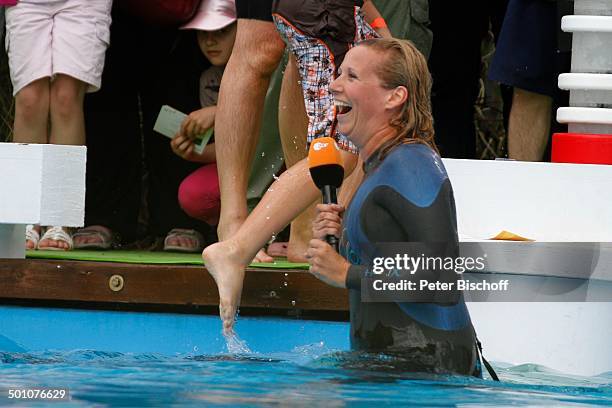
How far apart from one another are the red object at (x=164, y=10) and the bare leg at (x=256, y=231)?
1.58 m

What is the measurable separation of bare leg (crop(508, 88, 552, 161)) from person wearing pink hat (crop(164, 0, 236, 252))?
129 cm

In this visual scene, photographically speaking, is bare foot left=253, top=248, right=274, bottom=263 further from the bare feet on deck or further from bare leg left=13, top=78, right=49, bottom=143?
bare leg left=13, top=78, right=49, bottom=143

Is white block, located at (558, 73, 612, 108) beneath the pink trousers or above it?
above

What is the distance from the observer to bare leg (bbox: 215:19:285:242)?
18.7 ft

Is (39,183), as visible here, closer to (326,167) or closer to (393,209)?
(326,167)

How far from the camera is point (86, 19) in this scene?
250 inches

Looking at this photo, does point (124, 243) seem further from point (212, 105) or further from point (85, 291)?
point (85, 291)

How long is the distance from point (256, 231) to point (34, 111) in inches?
61.3

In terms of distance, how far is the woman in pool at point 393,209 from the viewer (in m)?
4.33

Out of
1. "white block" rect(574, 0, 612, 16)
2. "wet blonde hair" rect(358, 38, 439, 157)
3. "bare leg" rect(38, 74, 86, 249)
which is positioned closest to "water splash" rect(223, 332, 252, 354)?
"bare leg" rect(38, 74, 86, 249)

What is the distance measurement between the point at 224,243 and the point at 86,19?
154cm

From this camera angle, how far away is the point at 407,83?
4559 mm

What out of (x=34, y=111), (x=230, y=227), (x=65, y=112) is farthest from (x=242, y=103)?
(x=34, y=111)

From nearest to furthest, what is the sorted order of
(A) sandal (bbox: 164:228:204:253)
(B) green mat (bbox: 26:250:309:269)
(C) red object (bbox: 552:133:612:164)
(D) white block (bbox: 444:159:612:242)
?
(D) white block (bbox: 444:159:612:242) → (C) red object (bbox: 552:133:612:164) → (B) green mat (bbox: 26:250:309:269) → (A) sandal (bbox: 164:228:204:253)
